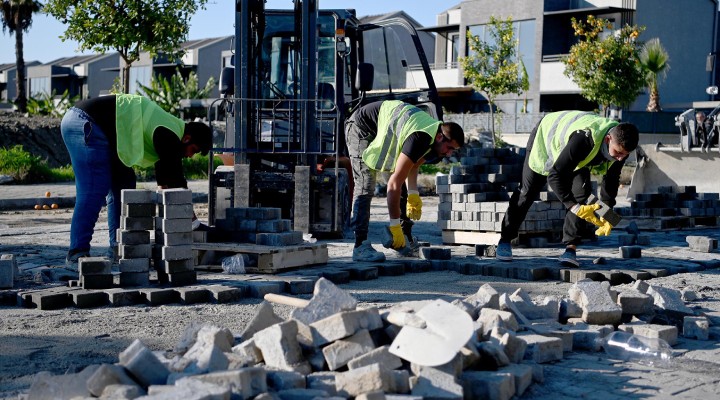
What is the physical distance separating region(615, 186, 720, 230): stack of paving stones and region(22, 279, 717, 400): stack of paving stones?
7.68m

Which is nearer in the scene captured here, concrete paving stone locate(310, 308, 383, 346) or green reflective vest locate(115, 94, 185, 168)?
concrete paving stone locate(310, 308, 383, 346)

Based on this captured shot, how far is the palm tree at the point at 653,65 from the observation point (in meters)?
35.3

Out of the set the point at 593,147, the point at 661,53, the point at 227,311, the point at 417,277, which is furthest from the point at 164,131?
the point at 661,53

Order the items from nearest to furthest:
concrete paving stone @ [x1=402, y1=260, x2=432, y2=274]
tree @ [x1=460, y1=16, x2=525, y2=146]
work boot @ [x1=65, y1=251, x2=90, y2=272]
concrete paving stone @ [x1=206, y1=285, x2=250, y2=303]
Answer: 1. concrete paving stone @ [x1=206, y1=285, x2=250, y2=303]
2. work boot @ [x1=65, y1=251, x2=90, y2=272]
3. concrete paving stone @ [x1=402, y1=260, x2=432, y2=274]
4. tree @ [x1=460, y1=16, x2=525, y2=146]

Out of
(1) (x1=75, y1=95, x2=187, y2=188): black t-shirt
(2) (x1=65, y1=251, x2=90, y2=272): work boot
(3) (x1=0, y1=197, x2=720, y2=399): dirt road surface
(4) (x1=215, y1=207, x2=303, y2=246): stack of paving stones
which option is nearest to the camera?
(3) (x1=0, y1=197, x2=720, y2=399): dirt road surface

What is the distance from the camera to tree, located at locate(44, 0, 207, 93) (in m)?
21.9

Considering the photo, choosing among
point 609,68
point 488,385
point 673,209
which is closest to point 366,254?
point 488,385

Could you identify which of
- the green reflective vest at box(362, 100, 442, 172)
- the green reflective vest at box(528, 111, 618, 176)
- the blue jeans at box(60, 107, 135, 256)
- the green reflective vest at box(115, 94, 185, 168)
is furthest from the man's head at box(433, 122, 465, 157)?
the blue jeans at box(60, 107, 135, 256)

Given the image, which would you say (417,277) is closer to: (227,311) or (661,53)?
(227,311)

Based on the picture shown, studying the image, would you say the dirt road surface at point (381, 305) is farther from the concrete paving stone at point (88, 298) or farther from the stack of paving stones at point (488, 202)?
the stack of paving stones at point (488, 202)

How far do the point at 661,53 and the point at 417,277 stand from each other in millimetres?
30234

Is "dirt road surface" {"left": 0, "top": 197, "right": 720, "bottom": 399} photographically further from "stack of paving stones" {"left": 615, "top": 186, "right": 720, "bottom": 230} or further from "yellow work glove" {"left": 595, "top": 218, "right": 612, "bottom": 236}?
"stack of paving stones" {"left": 615, "top": 186, "right": 720, "bottom": 230}

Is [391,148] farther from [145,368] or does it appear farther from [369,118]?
[145,368]

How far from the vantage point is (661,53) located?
117ft
